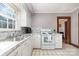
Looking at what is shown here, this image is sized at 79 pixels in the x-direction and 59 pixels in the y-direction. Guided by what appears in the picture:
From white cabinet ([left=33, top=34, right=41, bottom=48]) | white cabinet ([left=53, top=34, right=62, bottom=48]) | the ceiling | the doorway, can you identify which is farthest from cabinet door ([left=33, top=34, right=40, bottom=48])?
the doorway

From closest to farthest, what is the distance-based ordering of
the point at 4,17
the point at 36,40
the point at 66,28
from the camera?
the point at 4,17 → the point at 36,40 → the point at 66,28

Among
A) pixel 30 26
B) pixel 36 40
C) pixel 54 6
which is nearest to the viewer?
pixel 54 6

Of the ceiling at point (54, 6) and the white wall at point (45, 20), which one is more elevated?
the ceiling at point (54, 6)

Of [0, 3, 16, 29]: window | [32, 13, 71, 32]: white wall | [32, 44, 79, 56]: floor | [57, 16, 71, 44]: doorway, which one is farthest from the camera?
[57, 16, 71, 44]: doorway

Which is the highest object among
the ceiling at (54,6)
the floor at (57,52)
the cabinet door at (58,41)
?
the ceiling at (54,6)

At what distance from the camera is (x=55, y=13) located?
7297 mm

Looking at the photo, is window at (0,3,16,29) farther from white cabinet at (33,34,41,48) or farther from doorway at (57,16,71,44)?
doorway at (57,16,71,44)

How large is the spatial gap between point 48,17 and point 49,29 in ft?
2.83

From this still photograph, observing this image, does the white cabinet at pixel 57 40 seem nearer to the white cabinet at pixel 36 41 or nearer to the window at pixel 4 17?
the white cabinet at pixel 36 41

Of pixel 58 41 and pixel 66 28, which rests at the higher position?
pixel 66 28

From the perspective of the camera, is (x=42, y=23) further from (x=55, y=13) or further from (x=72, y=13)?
(x=72, y=13)

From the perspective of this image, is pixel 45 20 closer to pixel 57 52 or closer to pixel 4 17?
pixel 57 52

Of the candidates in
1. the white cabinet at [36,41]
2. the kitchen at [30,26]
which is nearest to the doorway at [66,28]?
the kitchen at [30,26]

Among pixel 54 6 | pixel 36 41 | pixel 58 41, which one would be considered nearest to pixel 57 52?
pixel 58 41
